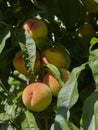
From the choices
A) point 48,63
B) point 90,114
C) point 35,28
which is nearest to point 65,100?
point 90,114

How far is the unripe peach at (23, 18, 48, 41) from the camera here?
1447 mm

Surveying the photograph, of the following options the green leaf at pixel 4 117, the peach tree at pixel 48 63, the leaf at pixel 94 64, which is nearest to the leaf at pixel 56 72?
the peach tree at pixel 48 63

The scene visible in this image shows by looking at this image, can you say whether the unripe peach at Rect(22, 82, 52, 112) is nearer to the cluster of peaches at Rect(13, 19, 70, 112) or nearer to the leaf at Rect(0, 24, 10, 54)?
the cluster of peaches at Rect(13, 19, 70, 112)

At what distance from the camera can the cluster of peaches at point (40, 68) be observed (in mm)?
1328

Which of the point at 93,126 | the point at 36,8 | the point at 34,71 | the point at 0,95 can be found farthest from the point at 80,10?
the point at 93,126

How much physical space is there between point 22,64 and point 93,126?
15.7 inches

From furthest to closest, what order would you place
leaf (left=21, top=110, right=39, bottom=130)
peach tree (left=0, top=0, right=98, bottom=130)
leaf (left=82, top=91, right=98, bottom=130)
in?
leaf (left=21, top=110, right=39, bottom=130) < peach tree (left=0, top=0, right=98, bottom=130) < leaf (left=82, top=91, right=98, bottom=130)

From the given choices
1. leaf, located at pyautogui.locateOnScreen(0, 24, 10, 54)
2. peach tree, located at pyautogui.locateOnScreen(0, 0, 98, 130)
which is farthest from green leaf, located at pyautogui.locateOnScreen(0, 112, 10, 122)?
leaf, located at pyautogui.locateOnScreen(0, 24, 10, 54)

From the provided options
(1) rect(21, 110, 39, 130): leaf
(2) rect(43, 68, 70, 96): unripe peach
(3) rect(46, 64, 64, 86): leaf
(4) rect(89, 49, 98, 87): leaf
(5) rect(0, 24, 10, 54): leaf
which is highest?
(5) rect(0, 24, 10, 54): leaf

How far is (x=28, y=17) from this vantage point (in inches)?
59.9

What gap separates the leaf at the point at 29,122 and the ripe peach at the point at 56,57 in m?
0.19

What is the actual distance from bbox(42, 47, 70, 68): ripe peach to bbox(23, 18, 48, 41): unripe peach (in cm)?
6

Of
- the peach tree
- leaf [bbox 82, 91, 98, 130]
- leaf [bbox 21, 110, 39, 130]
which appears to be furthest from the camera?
leaf [bbox 21, 110, 39, 130]

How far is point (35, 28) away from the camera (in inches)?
57.0
